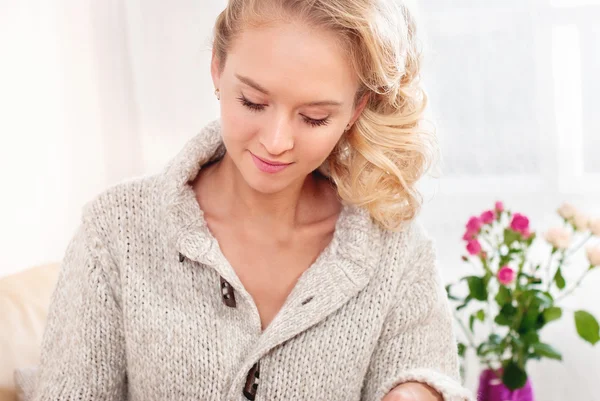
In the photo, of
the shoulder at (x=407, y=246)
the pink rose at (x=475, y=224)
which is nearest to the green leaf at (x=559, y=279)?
the pink rose at (x=475, y=224)

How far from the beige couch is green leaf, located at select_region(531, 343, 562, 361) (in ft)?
3.92

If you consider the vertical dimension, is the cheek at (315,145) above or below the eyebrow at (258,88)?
below

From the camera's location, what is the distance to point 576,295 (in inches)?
86.4

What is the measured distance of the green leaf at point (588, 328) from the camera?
Result: 76.9 inches

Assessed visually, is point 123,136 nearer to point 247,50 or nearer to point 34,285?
point 34,285

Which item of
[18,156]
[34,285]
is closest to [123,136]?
[18,156]

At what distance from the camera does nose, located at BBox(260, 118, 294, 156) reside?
1117 mm

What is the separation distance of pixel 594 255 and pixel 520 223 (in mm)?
202

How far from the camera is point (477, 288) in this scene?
79.4 inches

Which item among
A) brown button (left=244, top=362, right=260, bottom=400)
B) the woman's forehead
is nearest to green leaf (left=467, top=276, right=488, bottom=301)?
Answer: brown button (left=244, top=362, right=260, bottom=400)

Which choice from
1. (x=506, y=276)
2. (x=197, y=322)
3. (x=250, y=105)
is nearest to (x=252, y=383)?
(x=197, y=322)

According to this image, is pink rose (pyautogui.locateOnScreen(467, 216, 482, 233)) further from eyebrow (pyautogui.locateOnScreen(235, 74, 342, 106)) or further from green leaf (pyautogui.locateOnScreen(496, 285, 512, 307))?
eyebrow (pyautogui.locateOnScreen(235, 74, 342, 106))

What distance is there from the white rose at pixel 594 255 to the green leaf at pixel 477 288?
0.90 feet

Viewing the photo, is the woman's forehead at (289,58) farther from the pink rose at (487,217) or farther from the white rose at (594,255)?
the white rose at (594,255)
